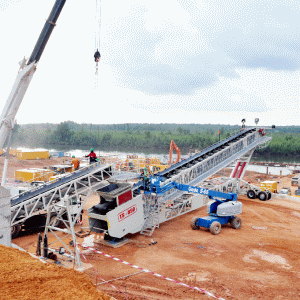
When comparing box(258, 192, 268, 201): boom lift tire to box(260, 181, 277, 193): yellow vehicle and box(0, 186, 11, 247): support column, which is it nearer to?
box(260, 181, 277, 193): yellow vehicle

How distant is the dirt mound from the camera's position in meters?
5.58

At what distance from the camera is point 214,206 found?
16.7 metres

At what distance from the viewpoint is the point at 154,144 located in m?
115

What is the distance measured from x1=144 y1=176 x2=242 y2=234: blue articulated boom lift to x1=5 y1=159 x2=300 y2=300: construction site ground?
0.42m

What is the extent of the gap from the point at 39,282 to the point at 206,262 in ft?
25.2

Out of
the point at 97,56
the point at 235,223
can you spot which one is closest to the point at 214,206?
the point at 235,223

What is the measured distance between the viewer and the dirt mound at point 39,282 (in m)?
5.58

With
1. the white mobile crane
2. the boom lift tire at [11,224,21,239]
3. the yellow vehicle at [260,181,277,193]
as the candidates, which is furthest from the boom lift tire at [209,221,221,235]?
the yellow vehicle at [260,181,277,193]

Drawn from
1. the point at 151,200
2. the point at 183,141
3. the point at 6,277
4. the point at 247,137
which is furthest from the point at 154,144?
the point at 6,277

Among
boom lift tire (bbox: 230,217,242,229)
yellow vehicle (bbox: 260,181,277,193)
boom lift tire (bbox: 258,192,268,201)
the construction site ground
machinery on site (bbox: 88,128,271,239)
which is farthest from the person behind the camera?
yellow vehicle (bbox: 260,181,277,193)

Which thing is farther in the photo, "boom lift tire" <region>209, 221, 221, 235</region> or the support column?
"boom lift tire" <region>209, 221, 221, 235</region>

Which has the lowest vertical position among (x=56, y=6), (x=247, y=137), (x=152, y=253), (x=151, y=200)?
(x=152, y=253)

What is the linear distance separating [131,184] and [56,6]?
8136mm

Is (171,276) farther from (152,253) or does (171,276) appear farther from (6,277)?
(6,277)
